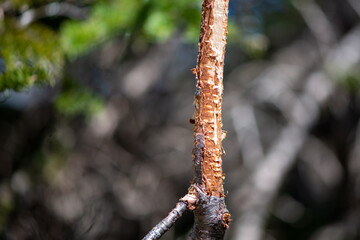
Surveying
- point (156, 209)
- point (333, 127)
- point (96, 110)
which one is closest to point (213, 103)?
point (96, 110)

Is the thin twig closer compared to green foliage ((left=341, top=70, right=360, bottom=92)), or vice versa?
the thin twig

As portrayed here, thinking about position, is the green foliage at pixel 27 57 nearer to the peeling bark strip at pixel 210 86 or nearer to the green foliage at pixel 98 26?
the green foliage at pixel 98 26

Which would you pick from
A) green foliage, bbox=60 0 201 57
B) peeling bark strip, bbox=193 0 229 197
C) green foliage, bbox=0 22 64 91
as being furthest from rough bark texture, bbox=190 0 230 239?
green foliage, bbox=60 0 201 57

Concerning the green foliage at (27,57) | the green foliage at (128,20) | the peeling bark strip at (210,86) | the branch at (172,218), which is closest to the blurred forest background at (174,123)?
the green foliage at (128,20)

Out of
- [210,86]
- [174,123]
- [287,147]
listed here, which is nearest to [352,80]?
[287,147]

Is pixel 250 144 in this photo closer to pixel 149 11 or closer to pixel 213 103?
pixel 149 11

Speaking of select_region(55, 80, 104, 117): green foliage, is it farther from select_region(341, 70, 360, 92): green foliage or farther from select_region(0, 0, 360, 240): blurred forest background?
select_region(341, 70, 360, 92): green foliage
